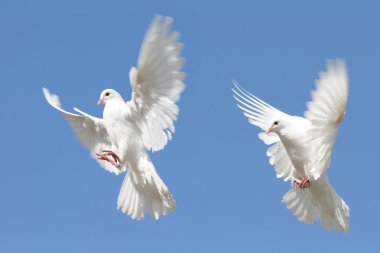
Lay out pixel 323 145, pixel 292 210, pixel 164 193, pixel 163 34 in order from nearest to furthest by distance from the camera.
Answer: pixel 163 34
pixel 323 145
pixel 164 193
pixel 292 210

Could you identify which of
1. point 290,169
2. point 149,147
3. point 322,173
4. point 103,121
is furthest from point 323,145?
point 103,121

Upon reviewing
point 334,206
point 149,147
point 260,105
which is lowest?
point 334,206

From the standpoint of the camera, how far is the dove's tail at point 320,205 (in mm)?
19266

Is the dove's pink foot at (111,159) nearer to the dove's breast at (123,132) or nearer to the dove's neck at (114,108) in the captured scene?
the dove's breast at (123,132)

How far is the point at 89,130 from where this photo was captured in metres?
20.7

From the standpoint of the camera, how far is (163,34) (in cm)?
1673

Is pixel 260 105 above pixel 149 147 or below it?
above

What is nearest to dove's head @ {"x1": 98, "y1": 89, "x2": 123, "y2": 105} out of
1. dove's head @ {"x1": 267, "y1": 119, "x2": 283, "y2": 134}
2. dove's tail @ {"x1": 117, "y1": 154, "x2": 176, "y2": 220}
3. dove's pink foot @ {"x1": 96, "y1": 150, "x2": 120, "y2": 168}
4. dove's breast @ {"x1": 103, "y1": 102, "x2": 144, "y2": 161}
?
dove's breast @ {"x1": 103, "y1": 102, "x2": 144, "y2": 161}

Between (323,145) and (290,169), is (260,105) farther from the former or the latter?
(323,145)

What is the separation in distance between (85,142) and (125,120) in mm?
2247

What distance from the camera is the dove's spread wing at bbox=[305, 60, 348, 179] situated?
16.5 metres

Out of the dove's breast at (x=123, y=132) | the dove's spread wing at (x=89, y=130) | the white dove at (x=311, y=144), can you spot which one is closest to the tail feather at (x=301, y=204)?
the white dove at (x=311, y=144)

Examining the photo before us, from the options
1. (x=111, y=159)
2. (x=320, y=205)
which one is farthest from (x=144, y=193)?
(x=320, y=205)

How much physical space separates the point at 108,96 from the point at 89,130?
4.56ft
